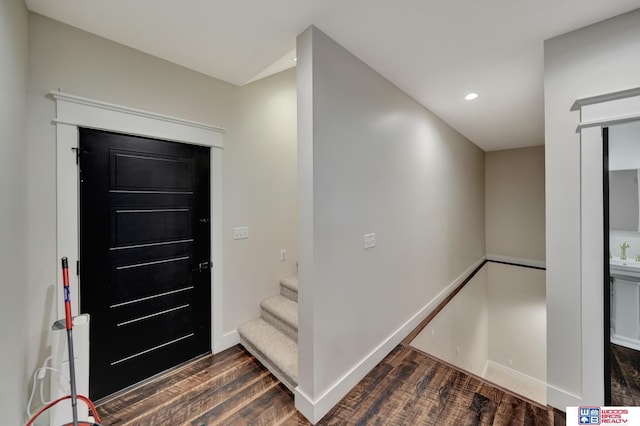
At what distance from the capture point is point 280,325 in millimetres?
A: 2584

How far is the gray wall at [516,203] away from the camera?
205 inches

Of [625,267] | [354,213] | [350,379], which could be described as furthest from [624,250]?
[350,379]

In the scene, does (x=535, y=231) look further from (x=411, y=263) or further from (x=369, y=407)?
(x=369, y=407)

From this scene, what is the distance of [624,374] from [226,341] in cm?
313

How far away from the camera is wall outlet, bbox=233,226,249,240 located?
8.66 feet

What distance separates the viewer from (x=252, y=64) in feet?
7.29

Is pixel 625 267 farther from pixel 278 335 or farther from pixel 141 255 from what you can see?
pixel 141 255

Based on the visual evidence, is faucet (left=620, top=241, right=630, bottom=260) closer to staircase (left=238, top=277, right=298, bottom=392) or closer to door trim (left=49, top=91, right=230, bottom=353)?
staircase (left=238, top=277, right=298, bottom=392)

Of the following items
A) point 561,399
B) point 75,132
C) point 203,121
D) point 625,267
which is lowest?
point 561,399

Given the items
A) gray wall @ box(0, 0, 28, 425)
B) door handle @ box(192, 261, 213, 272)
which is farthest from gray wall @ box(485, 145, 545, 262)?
gray wall @ box(0, 0, 28, 425)

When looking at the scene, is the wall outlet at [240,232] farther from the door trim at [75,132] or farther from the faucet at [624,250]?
the faucet at [624,250]

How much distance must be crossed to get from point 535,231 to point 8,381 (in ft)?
23.9

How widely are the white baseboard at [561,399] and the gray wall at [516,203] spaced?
4409mm

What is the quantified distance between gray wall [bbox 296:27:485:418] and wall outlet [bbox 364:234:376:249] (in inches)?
2.2
